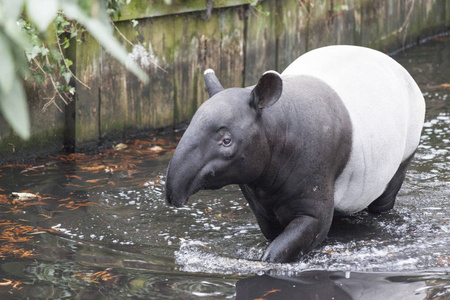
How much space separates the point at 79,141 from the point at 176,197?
3.23m

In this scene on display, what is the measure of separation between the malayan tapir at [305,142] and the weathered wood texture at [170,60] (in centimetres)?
202

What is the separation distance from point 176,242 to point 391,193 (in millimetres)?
1675

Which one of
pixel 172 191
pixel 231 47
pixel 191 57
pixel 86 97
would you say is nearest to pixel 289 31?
pixel 231 47

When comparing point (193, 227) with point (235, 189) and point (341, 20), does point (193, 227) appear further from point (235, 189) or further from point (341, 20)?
point (341, 20)

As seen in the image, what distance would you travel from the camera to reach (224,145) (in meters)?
3.80

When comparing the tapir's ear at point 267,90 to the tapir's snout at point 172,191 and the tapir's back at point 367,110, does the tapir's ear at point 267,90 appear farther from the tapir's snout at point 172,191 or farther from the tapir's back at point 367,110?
the tapir's back at point 367,110

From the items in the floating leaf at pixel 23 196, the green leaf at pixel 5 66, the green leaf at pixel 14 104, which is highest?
the green leaf at pixel 5 66

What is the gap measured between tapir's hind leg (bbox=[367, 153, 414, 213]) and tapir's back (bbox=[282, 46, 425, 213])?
0.28 metres

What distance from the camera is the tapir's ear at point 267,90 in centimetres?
382

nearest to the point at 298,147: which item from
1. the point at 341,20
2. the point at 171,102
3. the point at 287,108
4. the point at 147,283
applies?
the point at 287,108

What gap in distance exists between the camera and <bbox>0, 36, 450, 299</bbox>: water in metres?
3.94

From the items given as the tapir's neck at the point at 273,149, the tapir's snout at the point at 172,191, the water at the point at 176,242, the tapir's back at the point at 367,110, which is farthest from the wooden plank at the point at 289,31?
the tapir's snout at the point at 172,191

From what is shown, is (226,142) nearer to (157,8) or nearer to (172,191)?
(172,191)

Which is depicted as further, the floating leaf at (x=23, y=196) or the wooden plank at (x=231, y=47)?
the wooden plank at (x=231, y=47)
